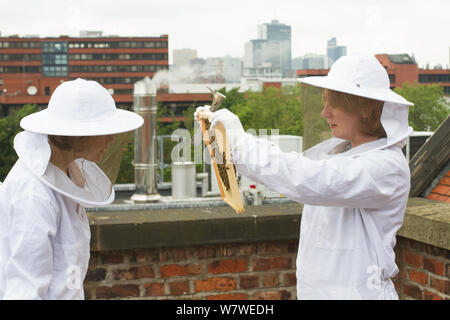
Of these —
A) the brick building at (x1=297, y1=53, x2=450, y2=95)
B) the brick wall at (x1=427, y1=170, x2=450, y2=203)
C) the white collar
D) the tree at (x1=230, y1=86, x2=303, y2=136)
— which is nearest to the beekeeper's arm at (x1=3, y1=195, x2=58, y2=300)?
the white collar

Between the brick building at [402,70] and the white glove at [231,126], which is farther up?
the brick building at [402,70]

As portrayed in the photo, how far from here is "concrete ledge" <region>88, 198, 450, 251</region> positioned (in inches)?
164

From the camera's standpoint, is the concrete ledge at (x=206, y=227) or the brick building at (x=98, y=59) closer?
the concrete ledge at (x=206, y=227)

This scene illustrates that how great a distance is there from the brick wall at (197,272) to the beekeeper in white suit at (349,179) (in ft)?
5.46

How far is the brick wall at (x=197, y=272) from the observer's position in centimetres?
432

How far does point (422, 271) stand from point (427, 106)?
222 ft

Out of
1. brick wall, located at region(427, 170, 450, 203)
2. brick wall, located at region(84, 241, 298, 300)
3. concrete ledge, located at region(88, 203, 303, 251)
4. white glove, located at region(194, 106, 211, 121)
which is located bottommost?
brick wall, located at region(84, 241, 298, 300)

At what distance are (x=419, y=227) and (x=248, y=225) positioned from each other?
1164 millimetres

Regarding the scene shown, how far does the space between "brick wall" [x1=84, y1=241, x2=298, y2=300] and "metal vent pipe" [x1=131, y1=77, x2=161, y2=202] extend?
1.60 meters

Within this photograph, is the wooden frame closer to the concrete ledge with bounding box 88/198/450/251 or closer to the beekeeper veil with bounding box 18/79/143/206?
the beekeeper veil with bounding box 18/79/143/206

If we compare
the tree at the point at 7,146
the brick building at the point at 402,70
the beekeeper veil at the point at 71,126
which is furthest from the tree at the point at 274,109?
the beekeeper veil at the point at 71,126

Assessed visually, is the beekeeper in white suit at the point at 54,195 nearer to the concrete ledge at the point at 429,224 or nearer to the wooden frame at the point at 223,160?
the wooden frame at the point at 223,160

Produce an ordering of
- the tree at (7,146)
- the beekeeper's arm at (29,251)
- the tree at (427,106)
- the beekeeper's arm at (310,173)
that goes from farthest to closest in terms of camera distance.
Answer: the tree at (427,106) → the tree at (7,146) → the beekeeper's arm at (310,173) → the beekeeper's arm at (29,251)

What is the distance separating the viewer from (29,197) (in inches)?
86.7
